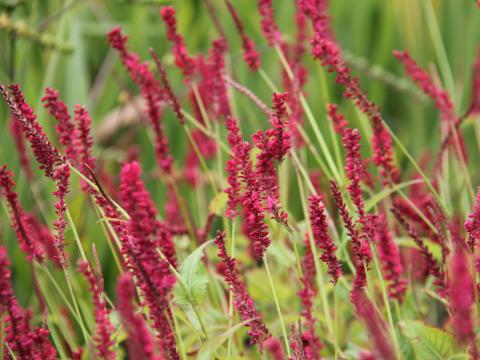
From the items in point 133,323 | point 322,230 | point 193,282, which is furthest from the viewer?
point 193,282

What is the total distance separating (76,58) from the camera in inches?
118

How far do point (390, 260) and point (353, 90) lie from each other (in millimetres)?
304

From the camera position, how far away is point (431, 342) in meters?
1.21

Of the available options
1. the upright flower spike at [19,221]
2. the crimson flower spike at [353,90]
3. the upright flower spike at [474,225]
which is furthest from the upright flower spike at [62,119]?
the upright flower spike at [474,225]

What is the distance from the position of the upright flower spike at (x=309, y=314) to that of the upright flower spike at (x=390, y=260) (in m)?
0.13

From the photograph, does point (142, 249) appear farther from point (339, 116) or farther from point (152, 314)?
point (339, 116)

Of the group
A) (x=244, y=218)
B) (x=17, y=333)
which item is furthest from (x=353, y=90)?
(x=17, y=333)

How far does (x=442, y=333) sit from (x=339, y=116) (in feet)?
1.39

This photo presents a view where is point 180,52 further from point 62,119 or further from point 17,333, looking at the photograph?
point 17,333

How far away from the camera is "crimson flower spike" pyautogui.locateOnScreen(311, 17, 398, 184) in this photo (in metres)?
1.26

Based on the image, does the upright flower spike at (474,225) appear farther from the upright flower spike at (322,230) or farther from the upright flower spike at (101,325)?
the upright flower spike at (101,325)

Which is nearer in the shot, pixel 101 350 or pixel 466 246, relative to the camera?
pixel 101 350

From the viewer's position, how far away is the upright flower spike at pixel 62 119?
4.18 feet

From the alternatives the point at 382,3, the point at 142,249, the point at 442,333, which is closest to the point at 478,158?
the point at 382,3
